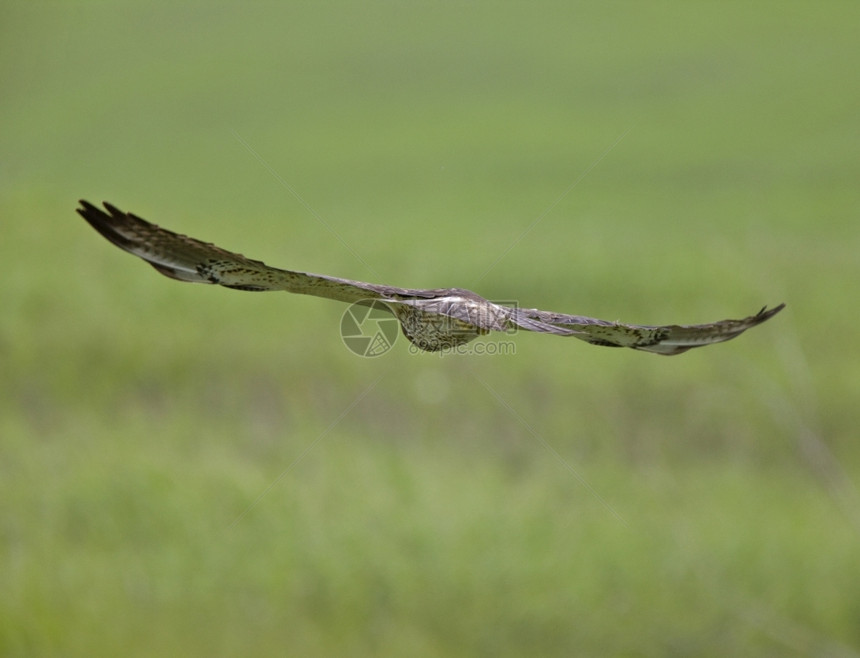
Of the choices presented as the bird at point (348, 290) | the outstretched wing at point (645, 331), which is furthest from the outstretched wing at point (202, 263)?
the outstretched wing at point (645, 331)

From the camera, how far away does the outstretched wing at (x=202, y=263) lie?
141 centimetres

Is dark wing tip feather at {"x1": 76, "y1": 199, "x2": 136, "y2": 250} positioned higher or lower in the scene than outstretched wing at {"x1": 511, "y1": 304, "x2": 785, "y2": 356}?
lower

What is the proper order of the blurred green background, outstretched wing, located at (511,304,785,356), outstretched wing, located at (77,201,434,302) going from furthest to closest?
1. the blurred green background
2. outstretched wing, located at (511,304,785,356)
3. outstretched wing, located at (77,201,434,302)

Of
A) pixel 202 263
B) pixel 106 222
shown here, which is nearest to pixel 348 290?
pixel 202 263

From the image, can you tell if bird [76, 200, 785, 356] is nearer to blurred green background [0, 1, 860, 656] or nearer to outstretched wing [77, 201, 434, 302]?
outstretched wing [77, 201, 434, 302]

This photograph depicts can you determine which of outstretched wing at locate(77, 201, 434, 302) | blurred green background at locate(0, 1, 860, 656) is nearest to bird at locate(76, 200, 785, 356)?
outstretched wing at locate(77, 201, 434, 302)

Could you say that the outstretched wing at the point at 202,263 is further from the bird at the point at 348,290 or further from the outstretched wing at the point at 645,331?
the outstretched wing at the point at 645,331

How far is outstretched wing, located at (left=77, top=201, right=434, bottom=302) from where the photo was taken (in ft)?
4.63

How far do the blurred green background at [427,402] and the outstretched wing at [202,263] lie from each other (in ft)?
14.6

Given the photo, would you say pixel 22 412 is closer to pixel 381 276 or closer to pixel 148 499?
pixel 148 499

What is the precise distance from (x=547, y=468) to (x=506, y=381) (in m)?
0.66

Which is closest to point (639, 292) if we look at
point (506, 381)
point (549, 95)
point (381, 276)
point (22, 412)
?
point (506, 381)

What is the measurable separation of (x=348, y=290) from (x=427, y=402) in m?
5.22

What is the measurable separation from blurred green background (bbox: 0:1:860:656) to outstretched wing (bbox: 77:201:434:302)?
4447 millimetres
